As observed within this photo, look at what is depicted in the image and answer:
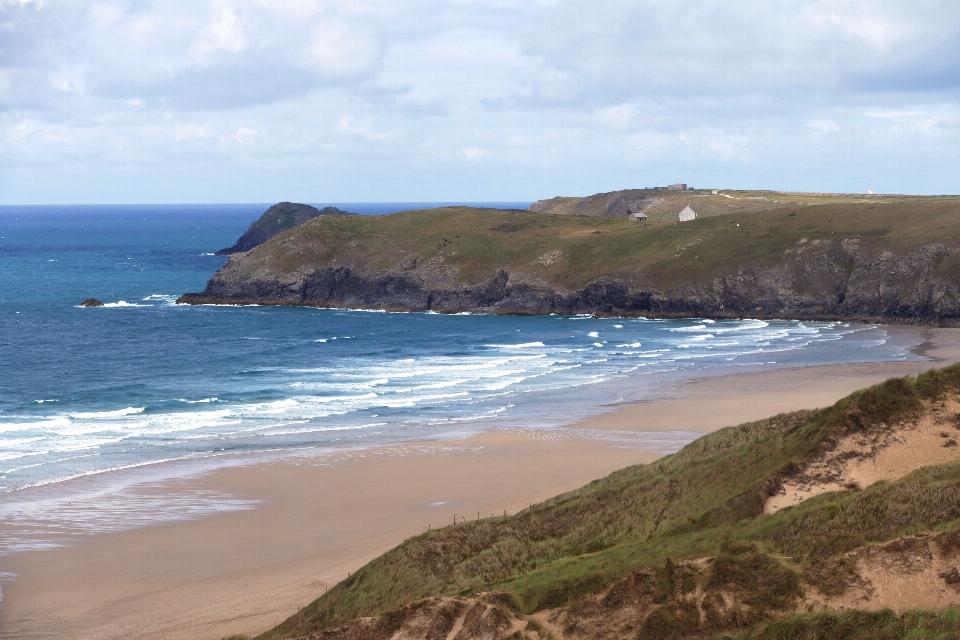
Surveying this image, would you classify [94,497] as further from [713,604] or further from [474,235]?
[474,235]

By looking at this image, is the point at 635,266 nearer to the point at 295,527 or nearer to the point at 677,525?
the point at 295,527

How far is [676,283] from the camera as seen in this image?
107938 mm

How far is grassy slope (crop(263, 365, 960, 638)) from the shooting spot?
2055cm

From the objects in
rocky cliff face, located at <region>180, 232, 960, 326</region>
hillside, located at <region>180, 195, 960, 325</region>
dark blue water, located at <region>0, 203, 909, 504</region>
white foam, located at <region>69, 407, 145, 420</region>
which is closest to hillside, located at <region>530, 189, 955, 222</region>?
hillside, located at <region>180, 195, 960, 325</region>

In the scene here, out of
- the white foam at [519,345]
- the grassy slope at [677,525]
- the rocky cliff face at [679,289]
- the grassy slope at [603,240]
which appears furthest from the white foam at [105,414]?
the grassy slope at [603,240]

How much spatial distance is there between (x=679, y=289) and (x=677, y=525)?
83.5m

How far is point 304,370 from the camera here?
7088 centimetres

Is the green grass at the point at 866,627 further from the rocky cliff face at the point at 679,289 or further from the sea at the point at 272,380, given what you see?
the rocky cliff face at the point at 679,289

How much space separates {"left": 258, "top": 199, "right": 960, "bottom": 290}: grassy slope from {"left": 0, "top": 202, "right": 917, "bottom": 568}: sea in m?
10.5

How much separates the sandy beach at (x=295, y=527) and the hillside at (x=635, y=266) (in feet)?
160

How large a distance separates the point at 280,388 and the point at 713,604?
4724 cm

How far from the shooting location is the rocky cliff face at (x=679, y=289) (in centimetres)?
9781

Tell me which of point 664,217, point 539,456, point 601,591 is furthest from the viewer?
point 664,217

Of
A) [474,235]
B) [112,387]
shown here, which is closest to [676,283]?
[474,235]
